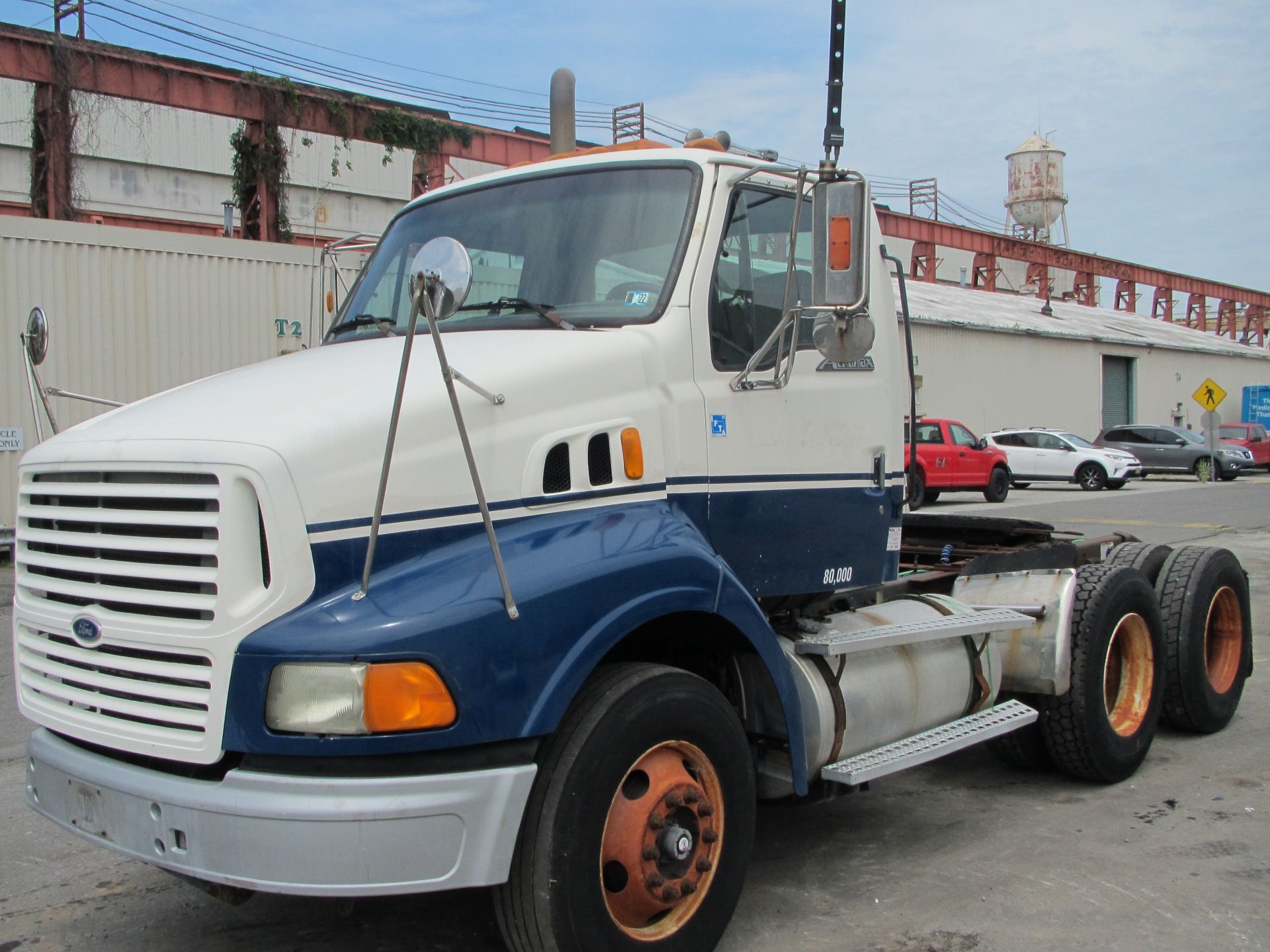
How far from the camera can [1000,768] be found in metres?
5.98

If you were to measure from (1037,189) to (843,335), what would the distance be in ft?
214

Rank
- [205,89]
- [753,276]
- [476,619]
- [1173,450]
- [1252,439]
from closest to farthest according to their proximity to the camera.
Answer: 1. [476,619]
2. [753,276]
3. [205,89]
4. [1173,450]
5. [1252,439]


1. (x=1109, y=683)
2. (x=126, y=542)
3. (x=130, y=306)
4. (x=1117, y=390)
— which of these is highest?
(x=130, y=306)

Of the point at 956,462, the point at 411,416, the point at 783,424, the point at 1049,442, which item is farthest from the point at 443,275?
the point at 1049,442

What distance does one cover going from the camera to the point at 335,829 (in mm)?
2869

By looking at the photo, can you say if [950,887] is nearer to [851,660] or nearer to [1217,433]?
[851,660]

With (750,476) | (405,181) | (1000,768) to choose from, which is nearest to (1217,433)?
(405,181)

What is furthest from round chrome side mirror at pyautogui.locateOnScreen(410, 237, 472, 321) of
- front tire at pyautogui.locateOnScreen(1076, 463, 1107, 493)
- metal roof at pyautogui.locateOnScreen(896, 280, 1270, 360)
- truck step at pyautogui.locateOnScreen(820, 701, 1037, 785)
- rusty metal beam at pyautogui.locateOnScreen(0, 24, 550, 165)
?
Answer: metal roof at pyautogui.locateOnScreen(896, 280, 1270, 360)

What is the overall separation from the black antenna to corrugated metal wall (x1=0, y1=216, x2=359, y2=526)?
522 inches

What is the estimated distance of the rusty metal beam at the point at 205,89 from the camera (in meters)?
20.6

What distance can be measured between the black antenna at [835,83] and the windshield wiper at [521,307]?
40.7 inches

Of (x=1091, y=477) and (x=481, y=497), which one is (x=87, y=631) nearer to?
(x=481, y=497)

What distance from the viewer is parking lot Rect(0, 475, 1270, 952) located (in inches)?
155

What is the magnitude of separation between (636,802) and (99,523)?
5.45 ft
